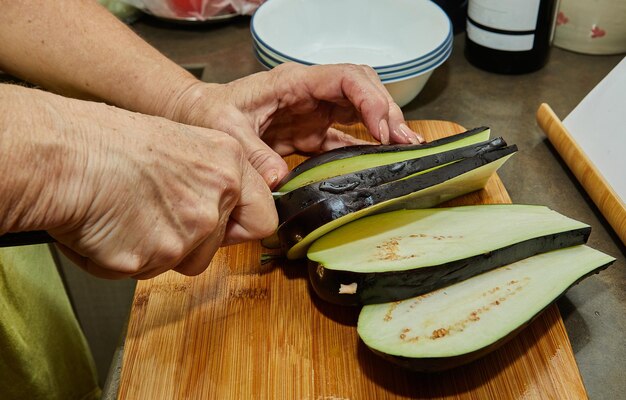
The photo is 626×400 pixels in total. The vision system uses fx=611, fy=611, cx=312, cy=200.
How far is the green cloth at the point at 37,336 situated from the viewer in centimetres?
154

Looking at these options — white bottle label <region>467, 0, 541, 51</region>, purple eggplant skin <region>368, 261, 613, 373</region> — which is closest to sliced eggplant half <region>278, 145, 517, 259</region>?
purple eggplant skin <region>368, 261, 613, 373</region>

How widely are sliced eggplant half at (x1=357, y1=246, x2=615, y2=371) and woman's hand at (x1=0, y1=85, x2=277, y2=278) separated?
32 centimetres

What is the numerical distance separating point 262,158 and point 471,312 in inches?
21.7

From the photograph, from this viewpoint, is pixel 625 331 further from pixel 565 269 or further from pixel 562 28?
pixel 562 28

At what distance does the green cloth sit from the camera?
1535 mm

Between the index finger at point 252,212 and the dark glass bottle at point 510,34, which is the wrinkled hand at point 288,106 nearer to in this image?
the index finger at point 252,212

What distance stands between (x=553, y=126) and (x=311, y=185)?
804 millimetres

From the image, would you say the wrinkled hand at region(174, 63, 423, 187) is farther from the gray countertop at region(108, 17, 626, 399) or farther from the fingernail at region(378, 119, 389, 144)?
the gray countertop at region(108, 17, 626, 399)

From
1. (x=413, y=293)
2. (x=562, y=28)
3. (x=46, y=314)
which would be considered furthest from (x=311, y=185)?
(x=562, y=28)

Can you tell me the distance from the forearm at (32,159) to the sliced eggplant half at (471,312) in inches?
22.5

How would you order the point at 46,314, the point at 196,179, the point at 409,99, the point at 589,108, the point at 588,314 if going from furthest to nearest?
the point at 409,99, the point at 46,314, the point at 589,108, the point at 588,314, the point at 196,179

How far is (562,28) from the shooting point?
84.4 inches

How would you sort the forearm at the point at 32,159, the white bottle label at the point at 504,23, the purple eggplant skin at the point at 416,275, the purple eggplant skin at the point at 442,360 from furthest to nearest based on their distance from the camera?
the white bottle label at the point at 504,23 < the purple eggplant skin at the point at 416,275 < the purple eggplant skin at the point at 442,360 < the forearm at the point at 32,159

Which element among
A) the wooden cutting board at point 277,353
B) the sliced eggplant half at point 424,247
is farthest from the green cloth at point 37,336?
the sliced eggplant half at point 424,247
